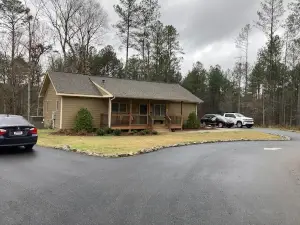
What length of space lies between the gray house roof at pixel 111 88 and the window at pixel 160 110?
1.15 metres

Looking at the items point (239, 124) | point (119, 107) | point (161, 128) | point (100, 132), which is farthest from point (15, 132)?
point (239, 124)

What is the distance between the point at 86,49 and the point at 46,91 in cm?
1349

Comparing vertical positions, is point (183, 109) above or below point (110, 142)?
above

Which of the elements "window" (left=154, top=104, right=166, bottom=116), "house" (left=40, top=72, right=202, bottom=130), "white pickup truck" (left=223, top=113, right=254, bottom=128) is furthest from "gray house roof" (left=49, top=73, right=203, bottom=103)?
"white pickup truck" (left=223, top=113, right=254, bottom=128)

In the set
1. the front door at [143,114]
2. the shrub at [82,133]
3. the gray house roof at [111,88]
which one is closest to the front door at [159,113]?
the front door at [143,114]

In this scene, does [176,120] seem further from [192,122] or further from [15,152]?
[15,152]

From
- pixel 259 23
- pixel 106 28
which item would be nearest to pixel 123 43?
pixel 106 28

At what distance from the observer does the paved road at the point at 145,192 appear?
4320mm

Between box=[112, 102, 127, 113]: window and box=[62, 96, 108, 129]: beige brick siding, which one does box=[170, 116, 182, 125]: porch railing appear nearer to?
box=[112, 102, 127, 113]: window

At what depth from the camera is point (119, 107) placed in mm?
23828

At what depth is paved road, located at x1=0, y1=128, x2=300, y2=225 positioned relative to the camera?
432cm

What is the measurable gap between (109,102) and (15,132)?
11.6 meters

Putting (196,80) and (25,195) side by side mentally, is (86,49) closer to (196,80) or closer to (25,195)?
(196,80)

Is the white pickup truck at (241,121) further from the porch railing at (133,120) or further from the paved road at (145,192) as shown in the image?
the paved road at (145,192)
